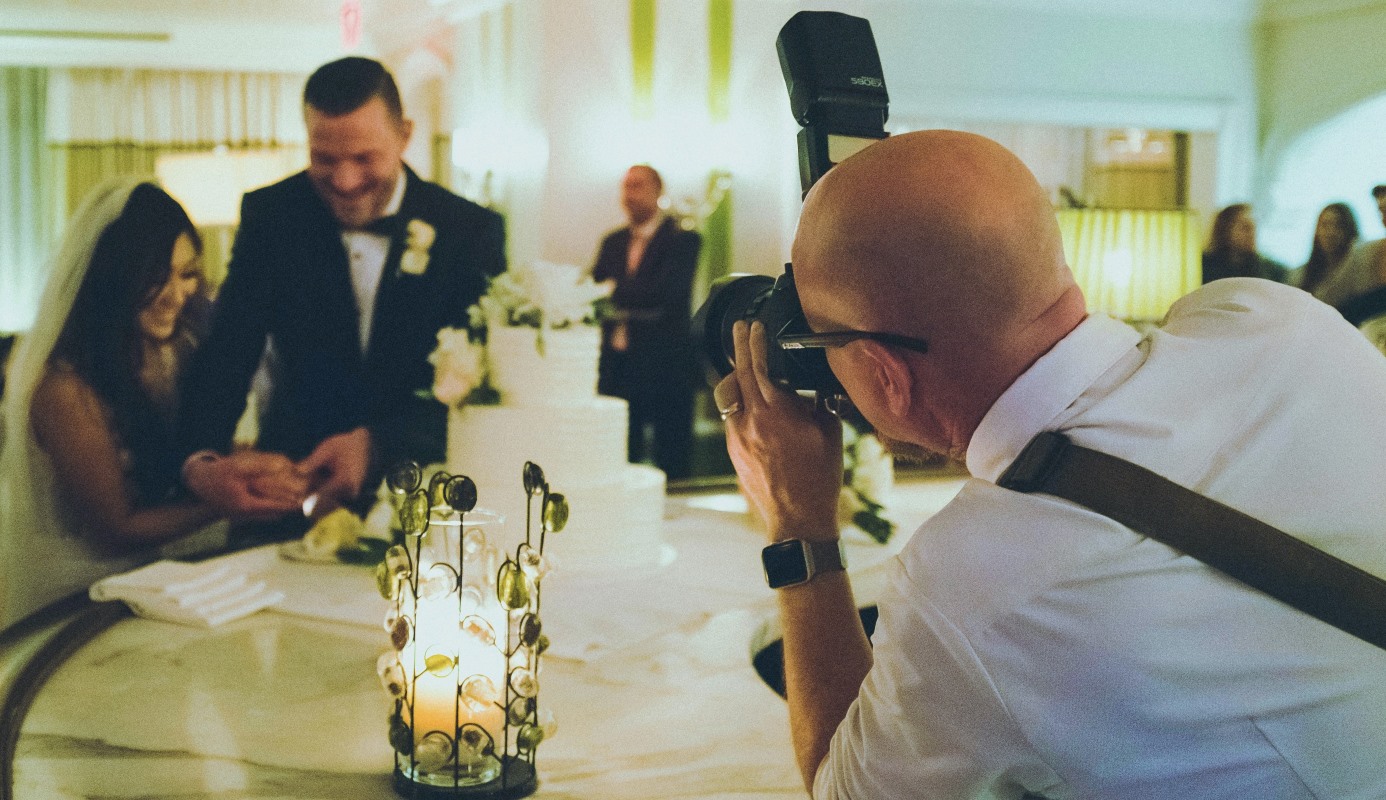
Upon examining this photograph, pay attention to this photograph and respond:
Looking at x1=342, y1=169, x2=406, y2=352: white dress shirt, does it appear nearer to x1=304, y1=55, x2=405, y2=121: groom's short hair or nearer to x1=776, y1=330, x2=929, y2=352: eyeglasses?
x1=304, y1=55, x2=405, y2=121: groom's short hair

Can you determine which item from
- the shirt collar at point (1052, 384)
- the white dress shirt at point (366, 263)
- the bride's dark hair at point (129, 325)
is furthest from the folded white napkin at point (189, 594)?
the white dress shirt at point (366, 263)

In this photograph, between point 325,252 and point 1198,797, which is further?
point 325,252

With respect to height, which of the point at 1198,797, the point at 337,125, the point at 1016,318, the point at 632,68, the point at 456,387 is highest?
the point at 632,68

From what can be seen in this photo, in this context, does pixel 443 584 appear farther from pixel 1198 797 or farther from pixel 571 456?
pixel 571 456

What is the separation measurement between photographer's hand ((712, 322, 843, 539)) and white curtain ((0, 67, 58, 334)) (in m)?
8.68

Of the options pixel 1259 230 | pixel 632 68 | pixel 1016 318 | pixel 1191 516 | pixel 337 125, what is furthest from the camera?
pixel 1259 230

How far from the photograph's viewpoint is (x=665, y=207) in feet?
21.1

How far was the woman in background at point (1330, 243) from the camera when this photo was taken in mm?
4883

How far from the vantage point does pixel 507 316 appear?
176 centimetres

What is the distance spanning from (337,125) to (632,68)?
4.18 m

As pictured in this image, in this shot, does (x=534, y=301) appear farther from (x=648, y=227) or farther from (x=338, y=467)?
(x=648, y=227)

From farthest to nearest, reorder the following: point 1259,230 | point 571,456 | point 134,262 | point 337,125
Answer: point 1259,230
point 337,125
point 134,262
point 571,456

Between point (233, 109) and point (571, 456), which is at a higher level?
point (233, 109)

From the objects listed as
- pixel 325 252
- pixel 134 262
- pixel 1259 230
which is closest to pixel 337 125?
pixel 325 252
